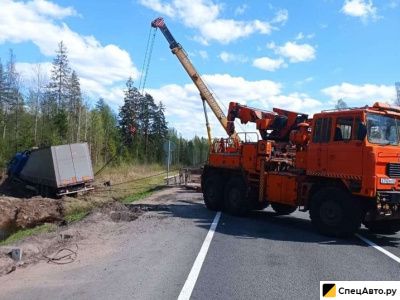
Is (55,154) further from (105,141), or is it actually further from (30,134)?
(105,141)

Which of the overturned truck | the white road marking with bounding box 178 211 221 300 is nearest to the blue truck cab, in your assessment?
the overturned truck

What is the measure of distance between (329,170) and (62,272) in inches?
289

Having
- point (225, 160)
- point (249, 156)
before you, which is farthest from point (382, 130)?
point (225, 160)

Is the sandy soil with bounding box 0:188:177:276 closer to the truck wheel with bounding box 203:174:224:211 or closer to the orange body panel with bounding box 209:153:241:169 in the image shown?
the truck wheel with bounding box 203:174:224:211

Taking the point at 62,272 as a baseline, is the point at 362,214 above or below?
above

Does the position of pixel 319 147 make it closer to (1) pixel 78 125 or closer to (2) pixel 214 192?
(2) pixel 214 192

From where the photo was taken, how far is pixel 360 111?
12.2 m

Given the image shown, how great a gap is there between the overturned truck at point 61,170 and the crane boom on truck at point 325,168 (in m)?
14.6

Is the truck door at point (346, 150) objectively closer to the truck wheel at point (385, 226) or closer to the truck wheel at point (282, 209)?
the truck wheel at point (385, 226)

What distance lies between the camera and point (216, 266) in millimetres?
8898

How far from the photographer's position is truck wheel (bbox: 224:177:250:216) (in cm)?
1642

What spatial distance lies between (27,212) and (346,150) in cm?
1715

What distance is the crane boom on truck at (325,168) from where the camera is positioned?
11984mm

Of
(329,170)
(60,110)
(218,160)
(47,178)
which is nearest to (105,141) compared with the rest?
(60,110)
